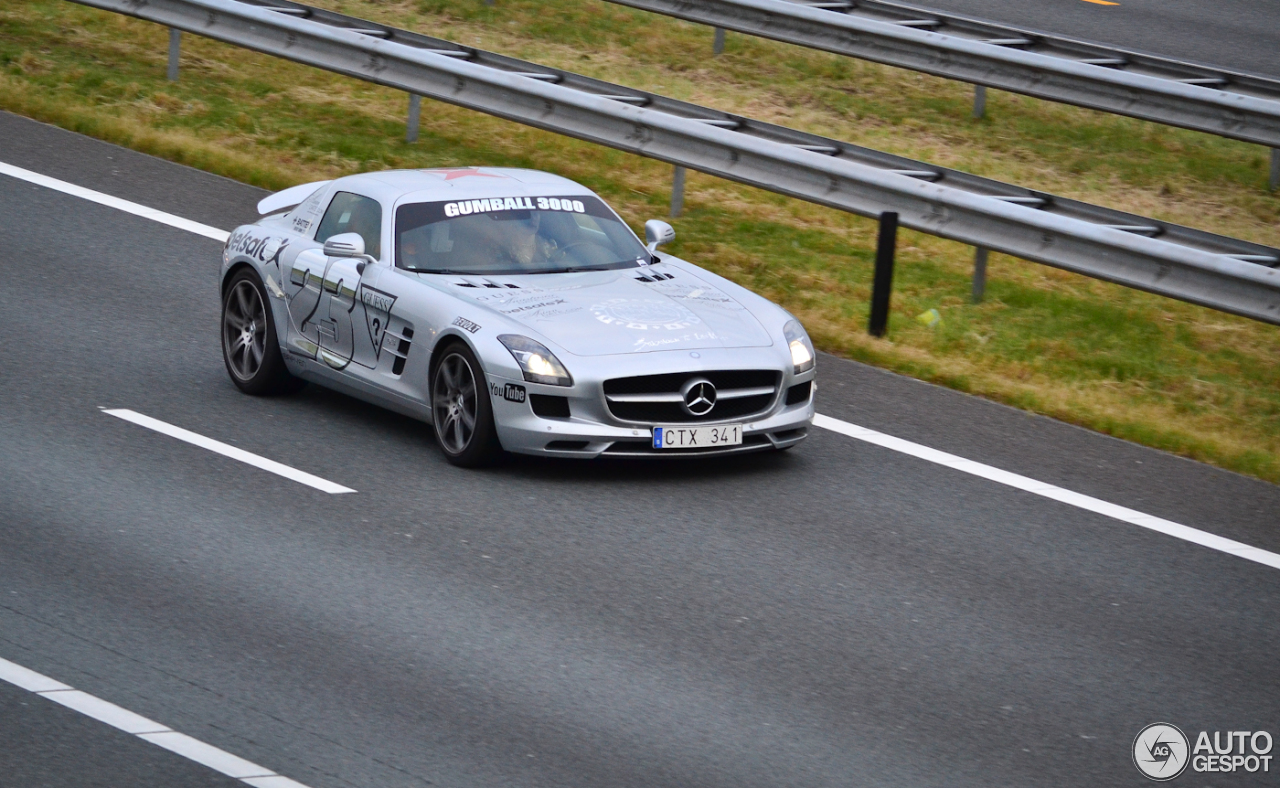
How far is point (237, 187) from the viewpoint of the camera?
14703mm

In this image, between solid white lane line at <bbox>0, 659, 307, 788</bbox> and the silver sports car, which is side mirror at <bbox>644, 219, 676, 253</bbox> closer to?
the silver sports car

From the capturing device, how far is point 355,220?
33.3 ft

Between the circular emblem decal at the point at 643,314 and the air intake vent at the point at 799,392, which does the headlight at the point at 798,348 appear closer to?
the air intake vent at the point at 799,392

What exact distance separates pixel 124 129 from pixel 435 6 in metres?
4.71

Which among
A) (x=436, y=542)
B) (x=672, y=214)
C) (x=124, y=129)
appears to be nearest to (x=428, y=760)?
(x=436, y=542)

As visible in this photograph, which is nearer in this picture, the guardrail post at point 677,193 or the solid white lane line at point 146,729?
the solid white lane line at point 146,729

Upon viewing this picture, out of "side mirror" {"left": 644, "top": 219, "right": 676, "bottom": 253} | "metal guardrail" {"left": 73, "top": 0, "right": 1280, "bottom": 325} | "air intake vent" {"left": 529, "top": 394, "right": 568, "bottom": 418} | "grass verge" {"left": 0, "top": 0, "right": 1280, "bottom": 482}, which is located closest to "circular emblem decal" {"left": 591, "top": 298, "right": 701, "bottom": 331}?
"air intake vent" {"left": 529, "top": 394, "right": 568, "bottom": 418}

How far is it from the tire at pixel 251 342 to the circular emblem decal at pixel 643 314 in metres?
2.27

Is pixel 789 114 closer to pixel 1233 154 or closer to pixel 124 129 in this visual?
pixel 1233 154

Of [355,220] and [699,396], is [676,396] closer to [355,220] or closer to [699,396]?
[699,396]

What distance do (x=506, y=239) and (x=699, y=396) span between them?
173 centimetres

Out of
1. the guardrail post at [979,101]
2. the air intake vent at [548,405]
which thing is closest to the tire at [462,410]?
the air intake vent at [548,405]

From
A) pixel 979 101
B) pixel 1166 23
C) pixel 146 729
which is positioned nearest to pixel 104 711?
pixel 146 729

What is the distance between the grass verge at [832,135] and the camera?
11.5 m
